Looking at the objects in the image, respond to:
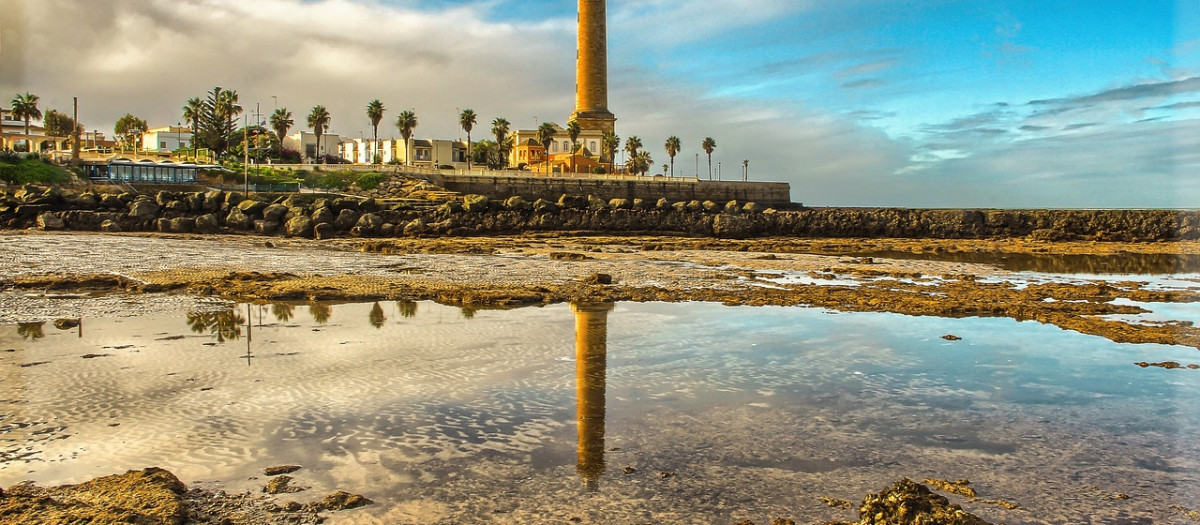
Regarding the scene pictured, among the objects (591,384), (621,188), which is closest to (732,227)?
(621,188)

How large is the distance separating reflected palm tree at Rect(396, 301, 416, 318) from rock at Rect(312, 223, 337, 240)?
19.1 m

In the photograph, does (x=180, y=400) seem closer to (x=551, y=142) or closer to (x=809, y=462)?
(x=809, y=462)

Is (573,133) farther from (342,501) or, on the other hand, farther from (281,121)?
(342,501)

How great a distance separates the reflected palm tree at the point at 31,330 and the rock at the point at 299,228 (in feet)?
70.0

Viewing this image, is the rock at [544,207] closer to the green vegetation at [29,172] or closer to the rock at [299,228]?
the rock at [299,228]

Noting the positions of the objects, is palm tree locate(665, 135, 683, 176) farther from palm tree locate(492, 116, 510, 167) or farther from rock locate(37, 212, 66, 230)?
rock locate(37, 212, 66, 230)

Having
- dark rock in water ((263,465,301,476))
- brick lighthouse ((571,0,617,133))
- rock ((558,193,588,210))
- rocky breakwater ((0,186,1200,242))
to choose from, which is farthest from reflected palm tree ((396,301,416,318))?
brick lighthouse ((571,0,617,133))

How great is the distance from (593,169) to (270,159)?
1091 inches

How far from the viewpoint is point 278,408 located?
22.0 ft

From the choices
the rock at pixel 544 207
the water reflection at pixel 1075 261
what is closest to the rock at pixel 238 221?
the rock at pixel 544 207

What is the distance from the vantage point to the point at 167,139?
81.2m

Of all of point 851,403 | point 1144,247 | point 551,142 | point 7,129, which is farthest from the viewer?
point 551,142

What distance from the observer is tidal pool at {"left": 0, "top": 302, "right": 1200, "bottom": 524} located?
5016 mm

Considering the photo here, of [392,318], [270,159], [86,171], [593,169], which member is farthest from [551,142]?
[392,318]
